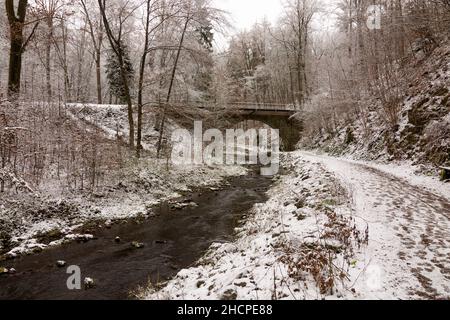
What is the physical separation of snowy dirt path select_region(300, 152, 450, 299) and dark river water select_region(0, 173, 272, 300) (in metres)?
3.77

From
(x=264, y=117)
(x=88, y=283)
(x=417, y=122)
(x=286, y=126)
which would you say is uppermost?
(x=264, y=117)

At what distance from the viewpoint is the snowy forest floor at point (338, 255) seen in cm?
421

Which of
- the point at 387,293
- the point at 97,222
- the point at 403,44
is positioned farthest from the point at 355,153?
the point at 387,293

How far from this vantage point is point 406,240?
5582mm

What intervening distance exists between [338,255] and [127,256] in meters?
4.91

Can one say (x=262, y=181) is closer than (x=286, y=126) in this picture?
Yes

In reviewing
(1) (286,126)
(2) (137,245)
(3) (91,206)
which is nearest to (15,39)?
(3) (91,206)

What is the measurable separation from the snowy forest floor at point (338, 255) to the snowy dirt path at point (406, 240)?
0.01 m

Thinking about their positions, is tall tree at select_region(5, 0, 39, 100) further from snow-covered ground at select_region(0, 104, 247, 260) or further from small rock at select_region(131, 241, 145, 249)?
small rock at select_region(131, 241, 145, 249)

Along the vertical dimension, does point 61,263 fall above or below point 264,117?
below

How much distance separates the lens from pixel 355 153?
19.6m

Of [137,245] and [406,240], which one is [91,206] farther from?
[406,240]

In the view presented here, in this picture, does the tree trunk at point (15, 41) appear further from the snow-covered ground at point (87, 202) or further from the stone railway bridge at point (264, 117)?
the stone railway bridge at point (264, 117)
